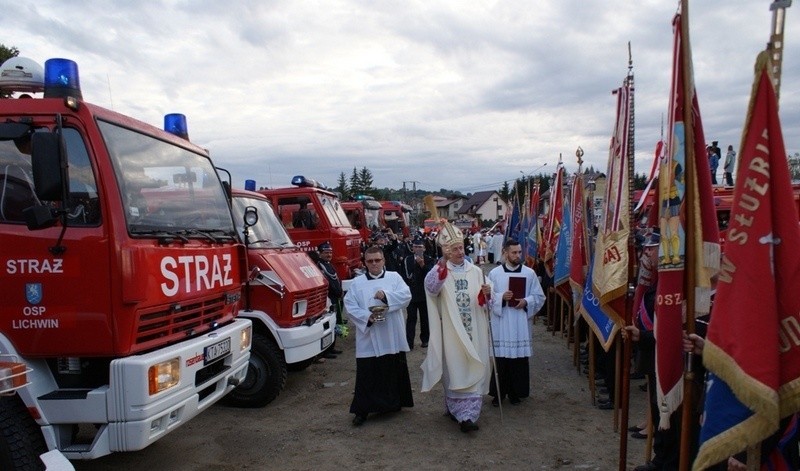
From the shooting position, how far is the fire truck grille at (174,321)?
12.1 ft

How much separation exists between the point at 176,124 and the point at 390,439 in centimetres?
357

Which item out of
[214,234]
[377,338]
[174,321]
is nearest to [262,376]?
[377,338]

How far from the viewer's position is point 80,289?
3543 millimetres

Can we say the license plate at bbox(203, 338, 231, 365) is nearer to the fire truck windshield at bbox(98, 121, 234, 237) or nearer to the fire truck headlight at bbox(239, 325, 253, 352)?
the fire truck headlight at bbox(239, 325, 253, 352)

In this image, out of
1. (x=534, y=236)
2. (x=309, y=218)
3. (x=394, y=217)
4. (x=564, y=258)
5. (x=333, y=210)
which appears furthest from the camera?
(x=394, y=217)

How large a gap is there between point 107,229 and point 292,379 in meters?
4.45

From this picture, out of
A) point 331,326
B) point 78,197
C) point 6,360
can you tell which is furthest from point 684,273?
point 331,326

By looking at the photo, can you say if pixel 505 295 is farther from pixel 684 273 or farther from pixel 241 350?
pixel 684 273

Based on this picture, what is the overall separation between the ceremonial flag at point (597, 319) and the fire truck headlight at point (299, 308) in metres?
3.12

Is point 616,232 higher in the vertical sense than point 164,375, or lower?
higher

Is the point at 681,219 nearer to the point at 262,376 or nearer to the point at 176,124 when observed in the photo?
the point at 176,124

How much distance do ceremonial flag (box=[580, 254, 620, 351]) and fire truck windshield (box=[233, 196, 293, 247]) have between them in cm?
370

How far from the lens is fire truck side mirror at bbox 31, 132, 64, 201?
330 centimetres

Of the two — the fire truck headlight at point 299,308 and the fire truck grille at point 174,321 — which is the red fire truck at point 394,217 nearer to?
the fire truck headlight at point 299,308
